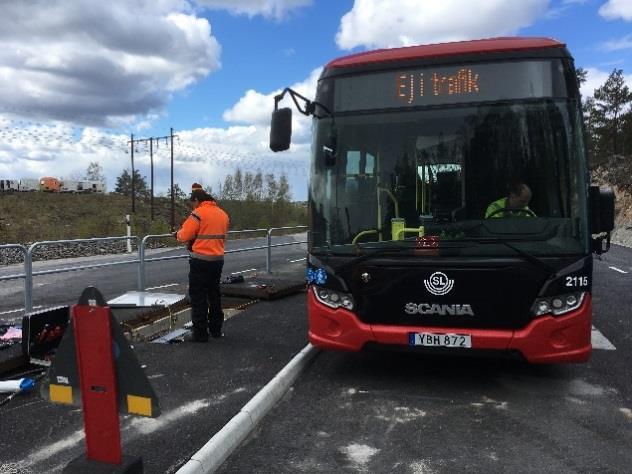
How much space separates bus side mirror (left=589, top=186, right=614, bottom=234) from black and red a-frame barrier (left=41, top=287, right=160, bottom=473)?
13.0 ft

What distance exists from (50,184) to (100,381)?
8401cm

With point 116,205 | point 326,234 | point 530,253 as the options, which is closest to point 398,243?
point 326,234

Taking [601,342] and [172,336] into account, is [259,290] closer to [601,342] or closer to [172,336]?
[172,336]

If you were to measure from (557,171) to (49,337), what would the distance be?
16.3ft

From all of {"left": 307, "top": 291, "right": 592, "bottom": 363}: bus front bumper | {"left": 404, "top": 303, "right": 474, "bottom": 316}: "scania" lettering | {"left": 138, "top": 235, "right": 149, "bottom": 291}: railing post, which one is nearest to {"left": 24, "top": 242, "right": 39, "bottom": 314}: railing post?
{"left": 138, "top": 235, "right": 149, "bottom": 291}: railing post

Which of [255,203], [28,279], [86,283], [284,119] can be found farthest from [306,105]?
[255,203]

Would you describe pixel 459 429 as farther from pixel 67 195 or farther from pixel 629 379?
pixel 67 195

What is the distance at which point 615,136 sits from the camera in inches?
2244

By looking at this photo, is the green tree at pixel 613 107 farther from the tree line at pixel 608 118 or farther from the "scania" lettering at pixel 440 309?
the "scania" lettering at pixel 440 309

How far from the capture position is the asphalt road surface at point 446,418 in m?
3.47

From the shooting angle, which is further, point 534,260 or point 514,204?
point 514,204

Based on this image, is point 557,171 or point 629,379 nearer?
point 557,171

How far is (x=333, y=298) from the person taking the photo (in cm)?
495

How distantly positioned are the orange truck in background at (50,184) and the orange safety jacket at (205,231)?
7588 centimetres
